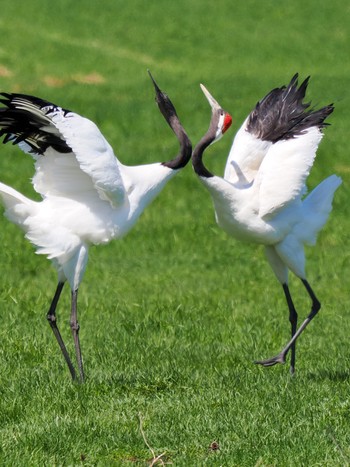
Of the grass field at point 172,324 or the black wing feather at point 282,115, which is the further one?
the black wing feather at point 282,115

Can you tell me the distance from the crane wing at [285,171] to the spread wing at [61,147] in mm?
1097

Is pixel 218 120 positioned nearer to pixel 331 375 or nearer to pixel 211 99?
pixel 211 99

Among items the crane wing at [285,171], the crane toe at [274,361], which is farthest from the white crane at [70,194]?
the crane toe at [274,361]

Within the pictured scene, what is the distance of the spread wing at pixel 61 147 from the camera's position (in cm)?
679

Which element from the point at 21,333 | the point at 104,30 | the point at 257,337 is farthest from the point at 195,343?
the point at 104,30

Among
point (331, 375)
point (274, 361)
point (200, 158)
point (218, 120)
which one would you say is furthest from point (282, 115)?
point (331, 375)

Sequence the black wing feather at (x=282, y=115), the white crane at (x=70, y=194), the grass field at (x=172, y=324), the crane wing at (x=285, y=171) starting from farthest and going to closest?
the black wing feather at (x=282, y=115), the crane wing at (x=285, y=171), the white crane at (x=70, y=194), the grass field at (x=172, y=324)

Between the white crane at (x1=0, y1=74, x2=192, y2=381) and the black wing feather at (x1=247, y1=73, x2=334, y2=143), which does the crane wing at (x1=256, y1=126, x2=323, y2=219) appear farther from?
the white crane at (x1=0, y1=74, x2=192, y2=381)

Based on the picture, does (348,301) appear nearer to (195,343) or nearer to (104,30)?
(195,343)

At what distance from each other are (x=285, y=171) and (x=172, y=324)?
2461 mm

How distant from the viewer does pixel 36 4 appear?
31.3 m

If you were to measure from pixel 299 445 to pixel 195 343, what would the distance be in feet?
10.6

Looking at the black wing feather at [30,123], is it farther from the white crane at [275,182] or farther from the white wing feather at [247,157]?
the white wing feather at [247,157]

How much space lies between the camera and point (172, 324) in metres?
9.41
